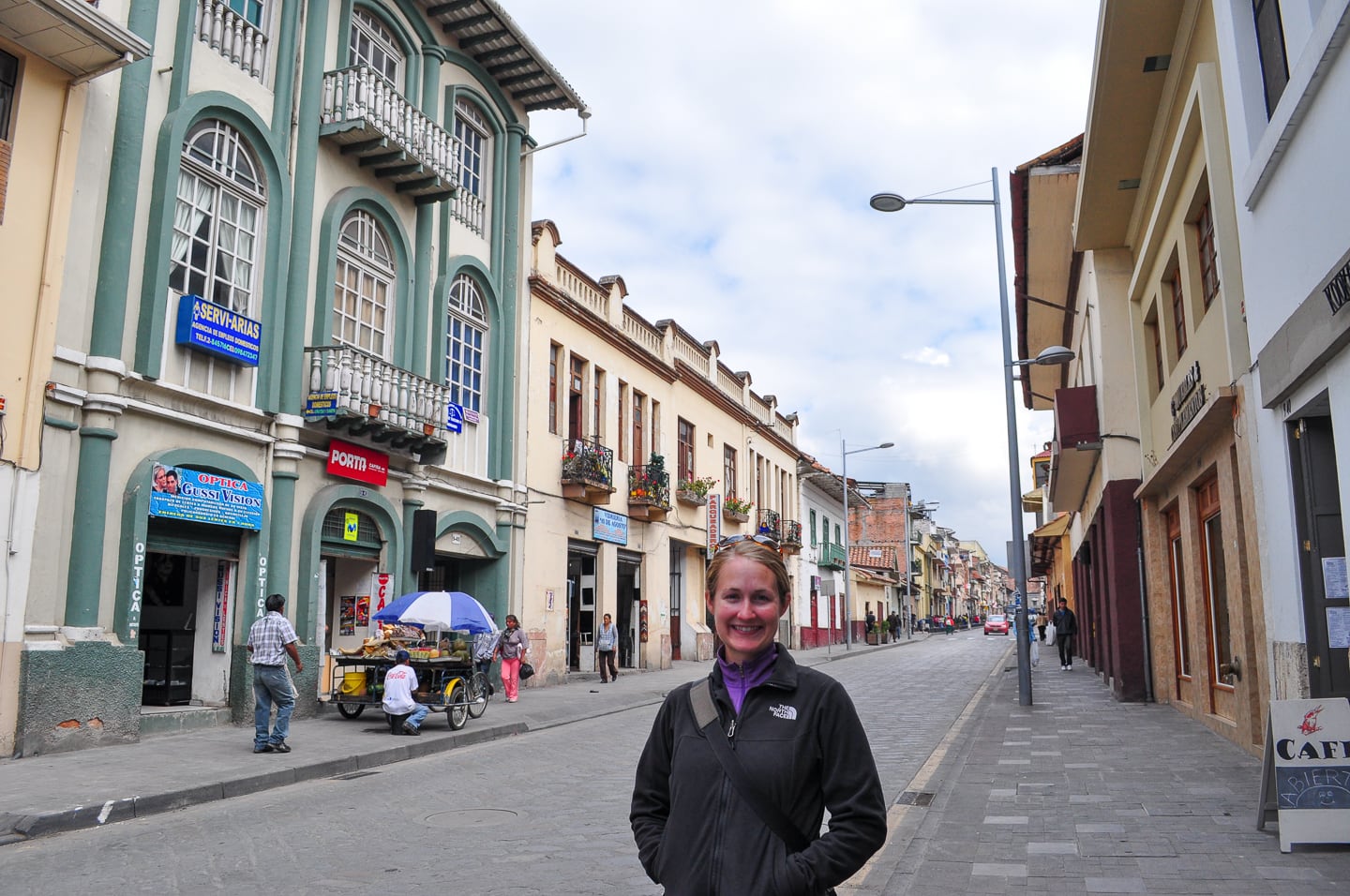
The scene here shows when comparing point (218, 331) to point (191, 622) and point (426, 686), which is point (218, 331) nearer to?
point (191, 622)

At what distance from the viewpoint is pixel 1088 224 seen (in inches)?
677

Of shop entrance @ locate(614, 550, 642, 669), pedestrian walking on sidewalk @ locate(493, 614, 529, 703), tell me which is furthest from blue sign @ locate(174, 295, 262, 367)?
shop entrance @ locate(614, 550, 642, 669)

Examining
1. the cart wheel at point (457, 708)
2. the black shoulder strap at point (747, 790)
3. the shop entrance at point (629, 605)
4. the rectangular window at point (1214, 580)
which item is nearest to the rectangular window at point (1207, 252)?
the rectangular window at point (1214, 580)

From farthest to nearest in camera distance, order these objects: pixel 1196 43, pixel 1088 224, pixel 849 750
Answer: pixel 1088 224 → pixel 1196 43 → pixel 849 750

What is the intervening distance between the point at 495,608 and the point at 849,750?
771 inches

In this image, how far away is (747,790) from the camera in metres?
2.64

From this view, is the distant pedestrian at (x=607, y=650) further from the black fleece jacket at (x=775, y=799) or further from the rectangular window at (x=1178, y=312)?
the black fleece jacket at (x=775, y=799)

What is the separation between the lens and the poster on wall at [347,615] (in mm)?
17688

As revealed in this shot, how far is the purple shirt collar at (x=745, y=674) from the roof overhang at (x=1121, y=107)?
1109cm

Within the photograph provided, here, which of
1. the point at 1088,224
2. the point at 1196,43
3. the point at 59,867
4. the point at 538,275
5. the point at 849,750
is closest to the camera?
the point at 849,750

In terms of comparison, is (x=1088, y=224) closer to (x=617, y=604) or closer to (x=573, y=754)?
(x=573, y=754)

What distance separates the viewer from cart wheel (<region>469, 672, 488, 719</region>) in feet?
50.7

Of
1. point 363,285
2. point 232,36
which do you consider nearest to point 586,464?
point 363,285

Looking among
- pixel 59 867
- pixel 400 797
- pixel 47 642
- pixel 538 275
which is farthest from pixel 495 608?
pixel 59 867
